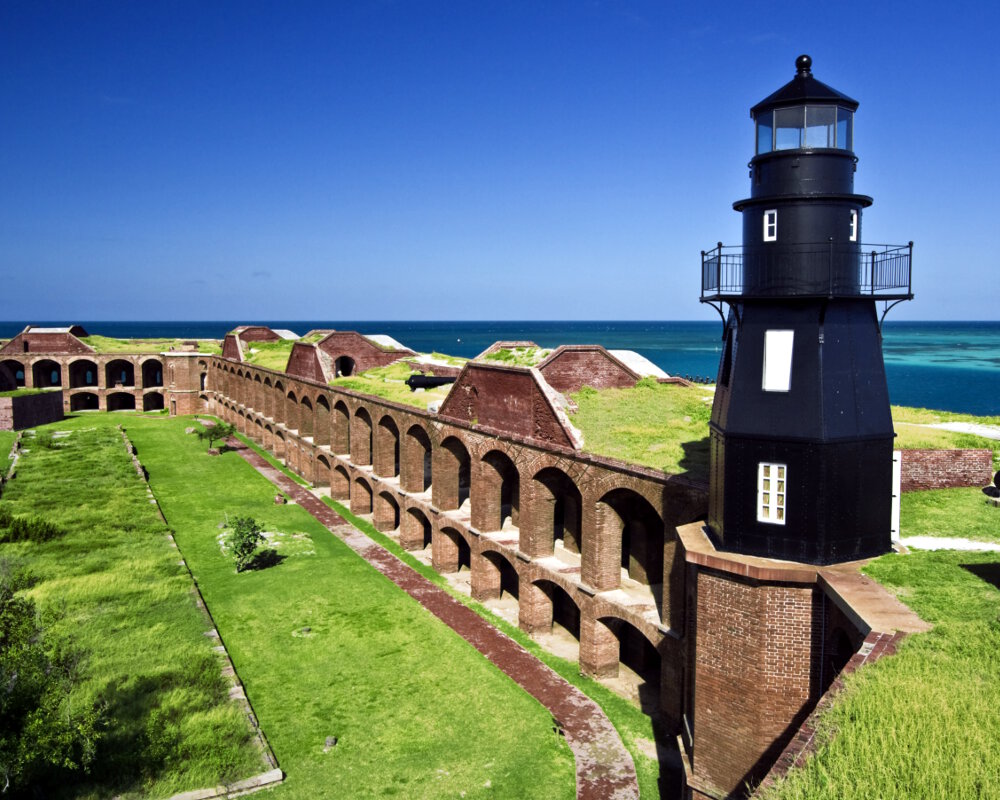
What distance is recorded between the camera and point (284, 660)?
19.4 metres

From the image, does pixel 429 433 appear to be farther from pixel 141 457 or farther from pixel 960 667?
pixel 141 457

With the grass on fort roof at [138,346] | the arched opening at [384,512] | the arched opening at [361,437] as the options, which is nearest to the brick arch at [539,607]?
the arched opening at [384,512]

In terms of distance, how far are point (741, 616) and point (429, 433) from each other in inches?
620

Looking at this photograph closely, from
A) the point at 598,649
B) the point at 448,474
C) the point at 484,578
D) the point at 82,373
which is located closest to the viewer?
the point at 598,649

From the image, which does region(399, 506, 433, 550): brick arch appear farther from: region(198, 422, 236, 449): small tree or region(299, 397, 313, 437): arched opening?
region(198, 422, 236, 449): small tree

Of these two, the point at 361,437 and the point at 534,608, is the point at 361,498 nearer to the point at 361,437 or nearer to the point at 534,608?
the point at 361,437

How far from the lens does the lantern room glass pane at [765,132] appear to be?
38.9 ft

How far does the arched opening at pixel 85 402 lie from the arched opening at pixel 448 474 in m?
49.8

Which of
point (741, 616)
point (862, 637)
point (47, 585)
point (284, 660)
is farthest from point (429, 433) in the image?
point (862, 637)

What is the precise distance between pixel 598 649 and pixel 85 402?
201 ft

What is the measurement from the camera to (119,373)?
228 ft

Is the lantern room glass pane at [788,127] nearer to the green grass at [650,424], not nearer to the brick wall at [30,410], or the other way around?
the green grass at [650,424]

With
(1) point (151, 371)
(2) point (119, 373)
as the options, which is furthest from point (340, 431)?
(2) point (119, 373)

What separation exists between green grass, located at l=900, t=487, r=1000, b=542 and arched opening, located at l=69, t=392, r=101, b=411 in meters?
64.6
